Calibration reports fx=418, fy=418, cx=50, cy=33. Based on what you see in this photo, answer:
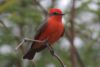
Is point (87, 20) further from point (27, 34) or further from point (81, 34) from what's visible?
point (27, 34)

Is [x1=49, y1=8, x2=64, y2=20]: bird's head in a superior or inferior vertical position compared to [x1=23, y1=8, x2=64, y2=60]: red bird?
superior

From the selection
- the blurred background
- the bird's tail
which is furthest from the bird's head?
the bird's tail

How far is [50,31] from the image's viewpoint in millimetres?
5004

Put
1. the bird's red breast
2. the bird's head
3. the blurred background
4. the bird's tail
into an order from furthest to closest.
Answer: the blurred background < the bird's head < the bird's red breast < the bird's tail

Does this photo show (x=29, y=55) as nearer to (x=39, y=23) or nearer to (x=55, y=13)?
(x=55, y=13)

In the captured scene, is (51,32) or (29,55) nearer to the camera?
(29,55)

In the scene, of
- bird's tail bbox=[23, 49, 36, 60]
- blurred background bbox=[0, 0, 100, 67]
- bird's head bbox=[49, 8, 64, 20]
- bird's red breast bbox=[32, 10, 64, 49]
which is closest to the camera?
bird's tail bbox=[23, 49, 36, 60]

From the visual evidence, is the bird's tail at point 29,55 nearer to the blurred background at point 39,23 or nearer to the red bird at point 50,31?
the red bird at point 50,31

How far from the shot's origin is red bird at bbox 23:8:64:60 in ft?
16.2

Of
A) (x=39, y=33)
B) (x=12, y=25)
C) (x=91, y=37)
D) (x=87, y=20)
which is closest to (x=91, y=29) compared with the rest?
(x=91, y=37)

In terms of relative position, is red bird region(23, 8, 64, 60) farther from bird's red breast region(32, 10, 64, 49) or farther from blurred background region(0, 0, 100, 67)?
blurred background region(0, 0, 100, 67)

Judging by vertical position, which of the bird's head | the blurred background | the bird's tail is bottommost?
the blurred background

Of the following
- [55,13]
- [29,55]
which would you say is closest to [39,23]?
[55,13]

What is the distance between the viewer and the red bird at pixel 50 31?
4.93 m
